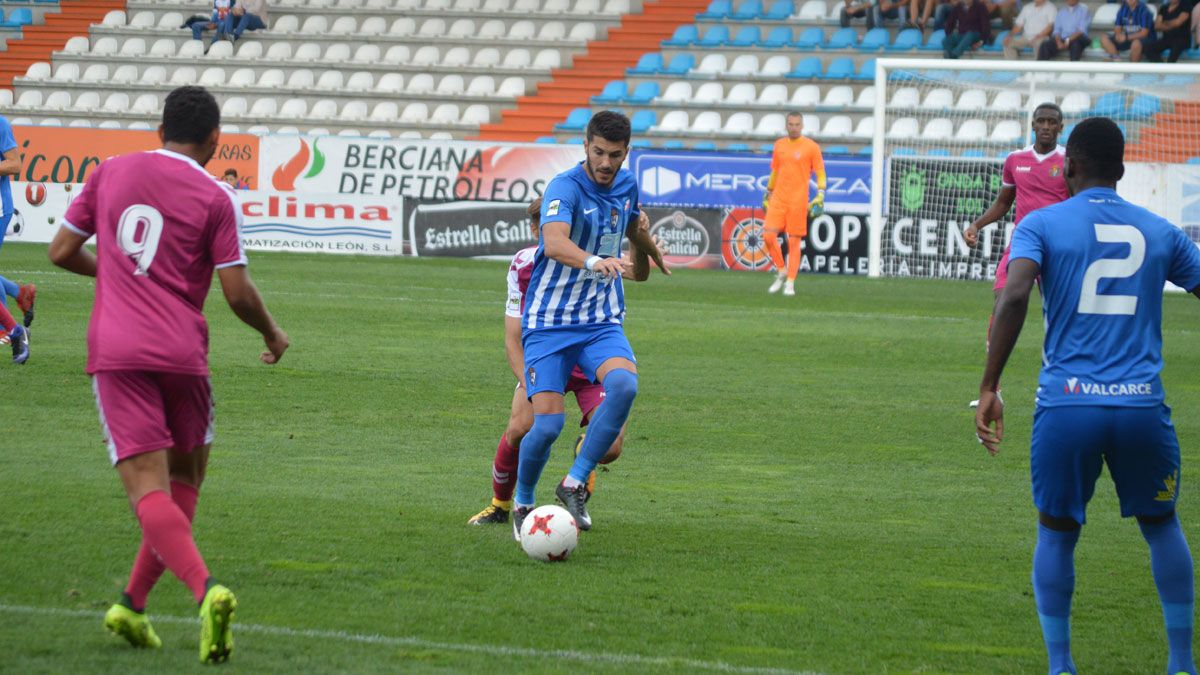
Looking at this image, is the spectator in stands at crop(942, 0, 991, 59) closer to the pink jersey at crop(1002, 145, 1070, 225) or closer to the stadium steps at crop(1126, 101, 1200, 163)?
the stadium steps at crop(1126, 101, 1200, 163)

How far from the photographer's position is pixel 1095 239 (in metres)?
4.86

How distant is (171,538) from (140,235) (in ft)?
2.95

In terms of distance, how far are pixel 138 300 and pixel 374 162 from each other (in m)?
21.8

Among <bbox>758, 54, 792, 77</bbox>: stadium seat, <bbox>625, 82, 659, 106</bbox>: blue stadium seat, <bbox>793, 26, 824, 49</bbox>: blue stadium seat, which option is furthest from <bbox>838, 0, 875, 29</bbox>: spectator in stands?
<bbox>625, 82, 659, 106</bbox>: blue stadium seat

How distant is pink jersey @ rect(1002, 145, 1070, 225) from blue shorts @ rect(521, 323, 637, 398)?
217 inches

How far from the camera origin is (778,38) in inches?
1195

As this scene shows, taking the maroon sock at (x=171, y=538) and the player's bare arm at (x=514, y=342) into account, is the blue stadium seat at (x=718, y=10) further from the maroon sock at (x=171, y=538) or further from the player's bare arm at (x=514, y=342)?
the maroon sock at (x=171, y=538)

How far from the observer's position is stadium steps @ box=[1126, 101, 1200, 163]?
2269cm

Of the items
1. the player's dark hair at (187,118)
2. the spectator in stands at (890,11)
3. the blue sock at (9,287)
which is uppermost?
the spectator in stands at (890,11)

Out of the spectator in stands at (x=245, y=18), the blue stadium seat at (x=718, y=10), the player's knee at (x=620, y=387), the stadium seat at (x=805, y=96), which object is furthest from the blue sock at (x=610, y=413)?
the spectator in stands at (x=245, y=18)

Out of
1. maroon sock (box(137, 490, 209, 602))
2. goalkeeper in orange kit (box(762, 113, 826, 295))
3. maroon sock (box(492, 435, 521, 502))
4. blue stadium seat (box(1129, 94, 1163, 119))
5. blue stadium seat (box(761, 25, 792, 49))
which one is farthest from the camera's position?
blue stadium seat (box(761, 25, 792, 49))

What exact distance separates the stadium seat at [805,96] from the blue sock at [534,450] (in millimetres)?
22328

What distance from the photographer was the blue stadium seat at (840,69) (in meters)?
28.8

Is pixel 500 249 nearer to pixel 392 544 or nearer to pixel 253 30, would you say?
pixel 253 30
